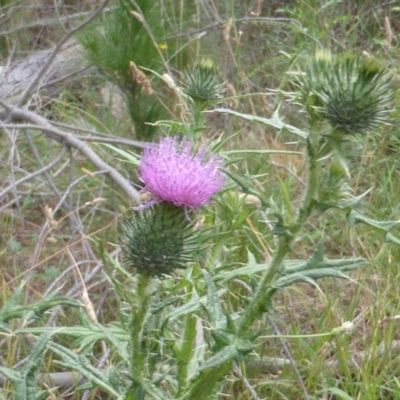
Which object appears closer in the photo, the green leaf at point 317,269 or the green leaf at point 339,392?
the green leaf at point 317,269

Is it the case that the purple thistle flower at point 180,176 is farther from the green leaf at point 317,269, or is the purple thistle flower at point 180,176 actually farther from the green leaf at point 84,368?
the green leaf at point 84,368

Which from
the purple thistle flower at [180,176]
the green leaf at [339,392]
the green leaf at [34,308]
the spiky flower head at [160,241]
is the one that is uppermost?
the purple thistle flower at [180,176]

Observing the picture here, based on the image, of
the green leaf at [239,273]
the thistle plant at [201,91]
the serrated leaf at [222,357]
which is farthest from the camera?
the thistle plant at [201,91]

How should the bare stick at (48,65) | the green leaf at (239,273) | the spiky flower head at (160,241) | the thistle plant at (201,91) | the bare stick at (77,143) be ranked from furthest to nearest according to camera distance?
the bare stick at (48,65), the bare stick at (77,143), the thistle plant at (201,91), the green leaf at (239,273), the spiky flower head at (160,241)

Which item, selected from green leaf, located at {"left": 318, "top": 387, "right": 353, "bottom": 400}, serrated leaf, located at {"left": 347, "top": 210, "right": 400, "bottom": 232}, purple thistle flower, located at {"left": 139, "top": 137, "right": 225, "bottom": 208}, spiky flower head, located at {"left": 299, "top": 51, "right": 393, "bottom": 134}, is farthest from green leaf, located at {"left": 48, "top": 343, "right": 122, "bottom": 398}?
green leaf, located at {"left": 318, "top": 387, "right": 353, "bottom": 400}

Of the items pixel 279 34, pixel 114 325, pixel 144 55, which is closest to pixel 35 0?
pixel 144 55

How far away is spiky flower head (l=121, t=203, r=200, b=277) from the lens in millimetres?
1641

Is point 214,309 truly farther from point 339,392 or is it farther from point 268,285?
point 339,392

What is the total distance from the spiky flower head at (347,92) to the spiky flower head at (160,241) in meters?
0.43

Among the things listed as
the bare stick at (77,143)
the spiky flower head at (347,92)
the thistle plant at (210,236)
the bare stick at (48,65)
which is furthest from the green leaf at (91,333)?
the bare stick at (48,65)

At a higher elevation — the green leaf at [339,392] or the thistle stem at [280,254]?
the thistle stem at [280,254]

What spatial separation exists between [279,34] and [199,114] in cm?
401

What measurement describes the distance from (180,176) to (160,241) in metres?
0.17

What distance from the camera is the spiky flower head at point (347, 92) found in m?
1.69
